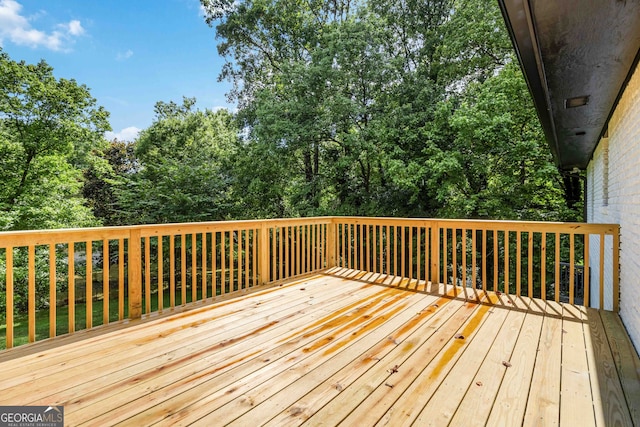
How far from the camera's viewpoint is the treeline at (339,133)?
8.15 meters

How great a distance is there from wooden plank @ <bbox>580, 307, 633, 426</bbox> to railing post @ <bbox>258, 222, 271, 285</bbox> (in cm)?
346

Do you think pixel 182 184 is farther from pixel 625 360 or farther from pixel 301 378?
pixel 625 360

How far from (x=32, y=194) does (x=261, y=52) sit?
8.73m

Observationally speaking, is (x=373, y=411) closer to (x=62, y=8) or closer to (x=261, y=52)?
(x=261, y=52)

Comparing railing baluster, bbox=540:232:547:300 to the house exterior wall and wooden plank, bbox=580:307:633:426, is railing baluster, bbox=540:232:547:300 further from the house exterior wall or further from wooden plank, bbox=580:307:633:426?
wooden plank, bbox=580:307:633:426

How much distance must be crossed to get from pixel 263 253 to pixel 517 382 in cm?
319

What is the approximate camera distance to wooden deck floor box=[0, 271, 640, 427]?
1.67 metres

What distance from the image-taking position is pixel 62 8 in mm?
9914

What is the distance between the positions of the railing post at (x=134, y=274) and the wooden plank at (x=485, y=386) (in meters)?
2.91

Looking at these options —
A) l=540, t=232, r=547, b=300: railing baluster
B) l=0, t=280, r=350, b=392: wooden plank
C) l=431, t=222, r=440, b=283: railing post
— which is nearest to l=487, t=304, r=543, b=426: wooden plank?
l=540, t=232, r=547, b=300: railing baluster

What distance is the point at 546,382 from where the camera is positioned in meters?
1.96

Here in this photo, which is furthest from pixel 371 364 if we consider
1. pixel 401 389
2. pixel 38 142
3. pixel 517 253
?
pixel 38 142

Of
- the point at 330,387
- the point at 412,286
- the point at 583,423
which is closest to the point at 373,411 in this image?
the point at 330,387

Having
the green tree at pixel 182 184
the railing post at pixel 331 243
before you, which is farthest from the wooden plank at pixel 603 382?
the green tree at pixel 182 184
